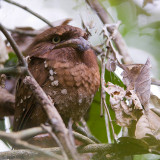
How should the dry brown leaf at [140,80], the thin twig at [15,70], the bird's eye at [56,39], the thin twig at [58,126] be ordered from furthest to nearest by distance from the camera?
the bird's eye at [56,39] → the dry brown leaf at [140,80] → the thin twig at [15,70] → the thin twig at [58,126]

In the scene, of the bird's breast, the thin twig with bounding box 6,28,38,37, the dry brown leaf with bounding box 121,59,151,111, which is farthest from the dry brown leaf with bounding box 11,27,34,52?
the dry brown leaf with bounding box 121,59,151,111

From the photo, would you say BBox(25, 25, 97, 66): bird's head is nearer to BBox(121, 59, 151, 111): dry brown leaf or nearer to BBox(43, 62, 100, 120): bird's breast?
BBox(43, 62, 100, 120): bird's breast

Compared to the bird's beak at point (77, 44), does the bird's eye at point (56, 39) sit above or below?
above

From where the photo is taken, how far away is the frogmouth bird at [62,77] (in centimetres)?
165

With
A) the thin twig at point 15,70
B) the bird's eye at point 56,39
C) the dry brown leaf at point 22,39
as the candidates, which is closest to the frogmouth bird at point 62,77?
the bird's eye at point 56,39

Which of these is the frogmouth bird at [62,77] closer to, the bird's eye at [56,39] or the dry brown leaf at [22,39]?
the bird's eye at [56,39]

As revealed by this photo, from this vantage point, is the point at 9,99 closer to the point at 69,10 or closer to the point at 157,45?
the point at 69,10

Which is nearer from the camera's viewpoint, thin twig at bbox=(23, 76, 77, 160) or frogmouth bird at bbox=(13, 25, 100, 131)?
thin twig at bbox=(23, 76, 77, 160)

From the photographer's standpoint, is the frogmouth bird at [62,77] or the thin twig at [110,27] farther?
the thin twig at [110,27]

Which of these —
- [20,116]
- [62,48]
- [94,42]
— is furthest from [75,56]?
[20,116]

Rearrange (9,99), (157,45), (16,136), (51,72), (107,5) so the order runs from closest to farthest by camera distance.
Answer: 1. (16,136)
2. (51,72)
3. (9,99)
4. (107,5)
5. (157,45)

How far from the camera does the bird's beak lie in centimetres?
169

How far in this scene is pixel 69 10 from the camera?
8.64 ft

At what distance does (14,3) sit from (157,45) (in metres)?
1.33
